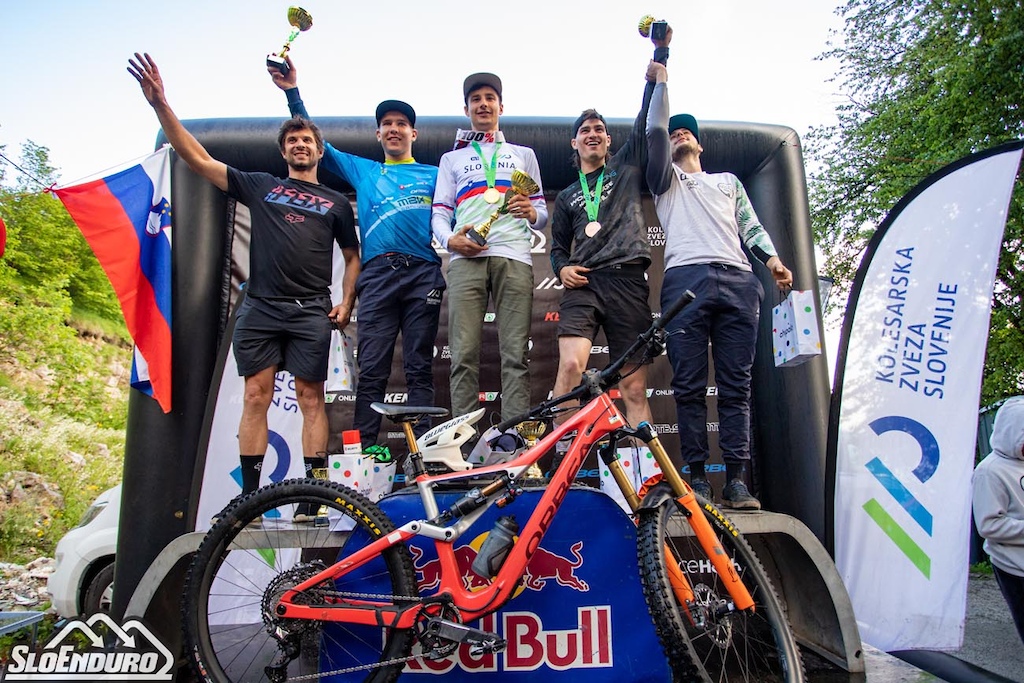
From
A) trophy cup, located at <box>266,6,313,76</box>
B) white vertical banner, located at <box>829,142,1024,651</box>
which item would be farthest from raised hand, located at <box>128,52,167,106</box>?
white vertical banner, located at <box>829,142,1024,651</box>

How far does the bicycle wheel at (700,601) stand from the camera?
1847 mm

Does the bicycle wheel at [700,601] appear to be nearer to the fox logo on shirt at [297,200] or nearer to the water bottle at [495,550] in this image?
the water bottle at [495,550]

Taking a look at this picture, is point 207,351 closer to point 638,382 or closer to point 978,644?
point 638,382

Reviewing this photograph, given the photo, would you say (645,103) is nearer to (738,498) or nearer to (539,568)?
(738,498)

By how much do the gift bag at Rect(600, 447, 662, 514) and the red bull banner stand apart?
1.01 feet

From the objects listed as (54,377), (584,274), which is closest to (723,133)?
(584,274)

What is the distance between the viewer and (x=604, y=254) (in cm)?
340

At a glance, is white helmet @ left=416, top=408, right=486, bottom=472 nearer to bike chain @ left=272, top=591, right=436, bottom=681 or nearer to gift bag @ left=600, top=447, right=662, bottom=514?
bike chain @ left=272, top=591, right=436, bottom=681

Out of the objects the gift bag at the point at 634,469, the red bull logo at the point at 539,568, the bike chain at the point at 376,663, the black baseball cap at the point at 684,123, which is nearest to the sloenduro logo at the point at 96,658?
the bike chain at the point at 376,663

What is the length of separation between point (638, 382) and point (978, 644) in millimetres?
4067

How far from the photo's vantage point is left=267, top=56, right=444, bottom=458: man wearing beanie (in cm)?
335

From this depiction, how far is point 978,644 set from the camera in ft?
16.3

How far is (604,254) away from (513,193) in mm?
612

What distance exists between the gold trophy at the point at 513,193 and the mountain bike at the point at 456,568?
1.25 meters
